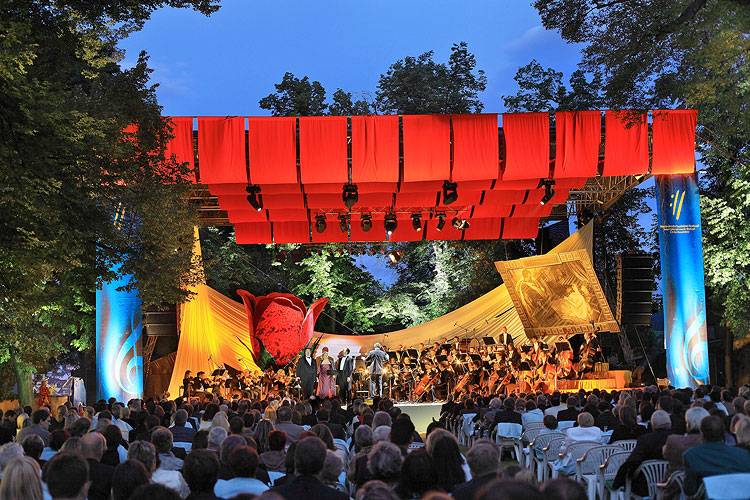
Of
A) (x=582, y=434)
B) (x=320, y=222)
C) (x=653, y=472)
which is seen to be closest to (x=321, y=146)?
(x=320, y=222)

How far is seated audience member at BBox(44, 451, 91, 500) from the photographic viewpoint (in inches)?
157

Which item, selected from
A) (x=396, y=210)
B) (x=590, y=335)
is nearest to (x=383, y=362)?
(x=396, y=210)

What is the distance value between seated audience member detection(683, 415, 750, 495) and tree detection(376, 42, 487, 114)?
25.7 metres

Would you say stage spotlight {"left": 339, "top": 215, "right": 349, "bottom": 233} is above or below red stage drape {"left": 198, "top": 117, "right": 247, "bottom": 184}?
below

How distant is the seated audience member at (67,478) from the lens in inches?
157

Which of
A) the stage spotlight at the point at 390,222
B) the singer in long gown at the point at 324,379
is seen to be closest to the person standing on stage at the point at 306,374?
the singer in long gown at the point at 324,379

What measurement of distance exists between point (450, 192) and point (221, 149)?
17.7ft

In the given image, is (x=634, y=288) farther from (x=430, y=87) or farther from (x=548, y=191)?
(x=430, y=87)

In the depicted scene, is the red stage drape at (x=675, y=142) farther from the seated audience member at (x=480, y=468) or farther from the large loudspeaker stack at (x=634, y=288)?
the seated audience member at (x=480, y=468)

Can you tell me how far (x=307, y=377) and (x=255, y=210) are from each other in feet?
15.1

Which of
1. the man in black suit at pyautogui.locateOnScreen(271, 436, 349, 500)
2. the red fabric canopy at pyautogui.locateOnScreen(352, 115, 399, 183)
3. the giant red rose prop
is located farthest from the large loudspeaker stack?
the man in black suit at pyautogui.locateOnScreen(271, 436, 349, 500)

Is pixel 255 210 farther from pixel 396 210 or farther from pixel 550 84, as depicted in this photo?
pixel 550 84

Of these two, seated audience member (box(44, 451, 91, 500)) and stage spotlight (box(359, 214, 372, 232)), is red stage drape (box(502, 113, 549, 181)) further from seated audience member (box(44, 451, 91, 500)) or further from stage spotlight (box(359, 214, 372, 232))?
seated audience member (box(44, 451, 91, 500))

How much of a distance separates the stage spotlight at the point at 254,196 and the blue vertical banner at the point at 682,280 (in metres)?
9.20
